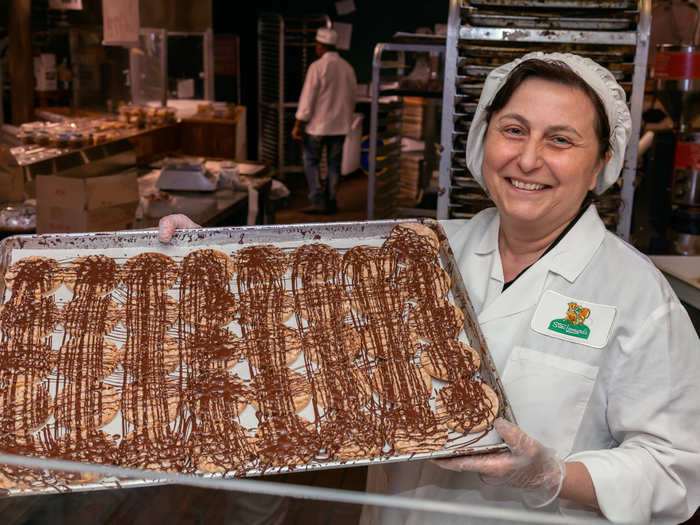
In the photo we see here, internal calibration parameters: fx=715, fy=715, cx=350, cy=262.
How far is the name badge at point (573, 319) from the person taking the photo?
1336 mm

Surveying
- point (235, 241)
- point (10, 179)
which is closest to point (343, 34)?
point (10, 179)

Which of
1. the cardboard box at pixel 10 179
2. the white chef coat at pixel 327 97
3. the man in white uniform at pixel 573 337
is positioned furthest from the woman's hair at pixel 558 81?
the white chef coat at pixel 327 97

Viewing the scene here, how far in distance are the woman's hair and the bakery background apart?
2.64 ft

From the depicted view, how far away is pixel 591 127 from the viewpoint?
4.49 ft

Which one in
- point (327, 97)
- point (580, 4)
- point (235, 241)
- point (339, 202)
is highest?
A: point (580, 4)

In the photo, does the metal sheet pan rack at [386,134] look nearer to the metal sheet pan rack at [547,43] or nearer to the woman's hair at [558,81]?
the metal sheet pan rack at [547,43]

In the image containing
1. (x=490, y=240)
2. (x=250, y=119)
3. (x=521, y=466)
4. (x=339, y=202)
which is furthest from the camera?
(x=250, y=119)

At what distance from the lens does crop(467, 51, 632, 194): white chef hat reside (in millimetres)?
1369

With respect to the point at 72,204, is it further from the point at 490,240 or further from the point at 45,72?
the point at 45,72

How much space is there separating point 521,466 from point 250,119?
7820 mm

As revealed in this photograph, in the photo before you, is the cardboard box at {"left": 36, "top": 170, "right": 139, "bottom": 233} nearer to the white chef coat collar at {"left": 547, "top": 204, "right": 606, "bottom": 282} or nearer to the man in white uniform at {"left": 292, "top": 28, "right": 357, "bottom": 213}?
the white chef coat collar at {"left": 547, "top": 204, "right": 606, "bottom": 282}

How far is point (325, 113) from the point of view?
708 cm

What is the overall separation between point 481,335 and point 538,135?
41cm

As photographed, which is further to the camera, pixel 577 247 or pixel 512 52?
pixel 512 52
